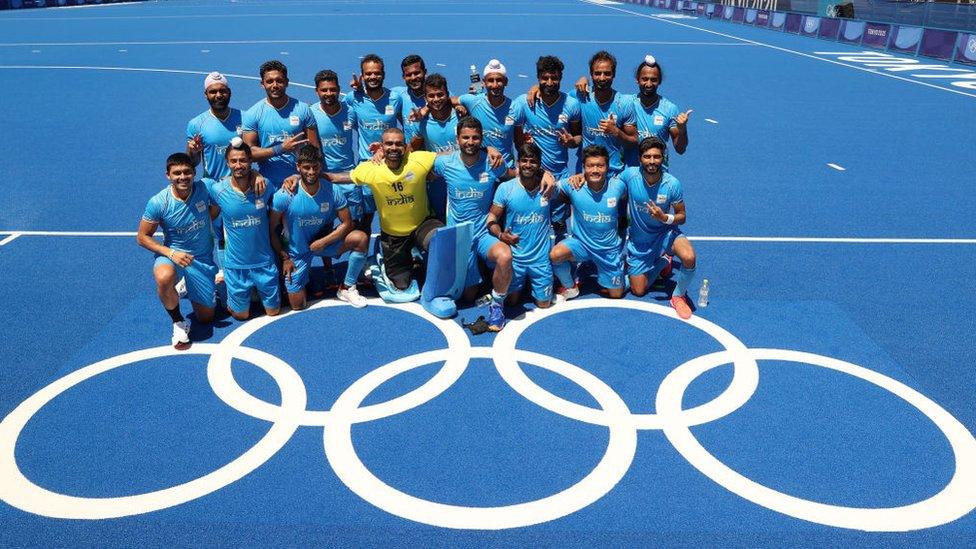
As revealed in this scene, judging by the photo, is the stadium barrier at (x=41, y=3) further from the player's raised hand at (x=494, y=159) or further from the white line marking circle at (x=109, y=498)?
the player's raised hand at (x=494, y=159)

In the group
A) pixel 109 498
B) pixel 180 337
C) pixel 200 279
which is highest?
pixel 200 279

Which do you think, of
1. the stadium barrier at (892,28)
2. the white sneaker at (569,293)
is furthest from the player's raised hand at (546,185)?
the stadium barrier at (892,28)

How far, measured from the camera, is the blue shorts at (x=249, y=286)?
6930 mm

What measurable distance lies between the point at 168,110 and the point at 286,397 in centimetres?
1392

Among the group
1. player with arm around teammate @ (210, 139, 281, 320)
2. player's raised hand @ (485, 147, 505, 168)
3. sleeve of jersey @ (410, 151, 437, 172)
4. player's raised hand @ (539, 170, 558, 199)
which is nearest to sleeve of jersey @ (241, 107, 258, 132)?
player with arm around teammate @ (210, 139, 281, 320)

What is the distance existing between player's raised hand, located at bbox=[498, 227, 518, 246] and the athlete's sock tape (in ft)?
1.18

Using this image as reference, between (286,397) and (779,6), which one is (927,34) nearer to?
(779,6)

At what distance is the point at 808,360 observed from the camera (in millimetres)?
6309

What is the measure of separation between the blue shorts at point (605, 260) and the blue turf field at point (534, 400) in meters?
0.30

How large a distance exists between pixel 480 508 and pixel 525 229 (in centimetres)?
335

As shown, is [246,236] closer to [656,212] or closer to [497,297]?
[497,297]

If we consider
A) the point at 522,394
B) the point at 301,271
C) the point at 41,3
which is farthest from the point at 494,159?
the point at 41,3

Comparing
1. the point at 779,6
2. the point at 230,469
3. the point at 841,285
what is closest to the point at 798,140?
the point at 841,285

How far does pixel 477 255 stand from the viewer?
7398mm
